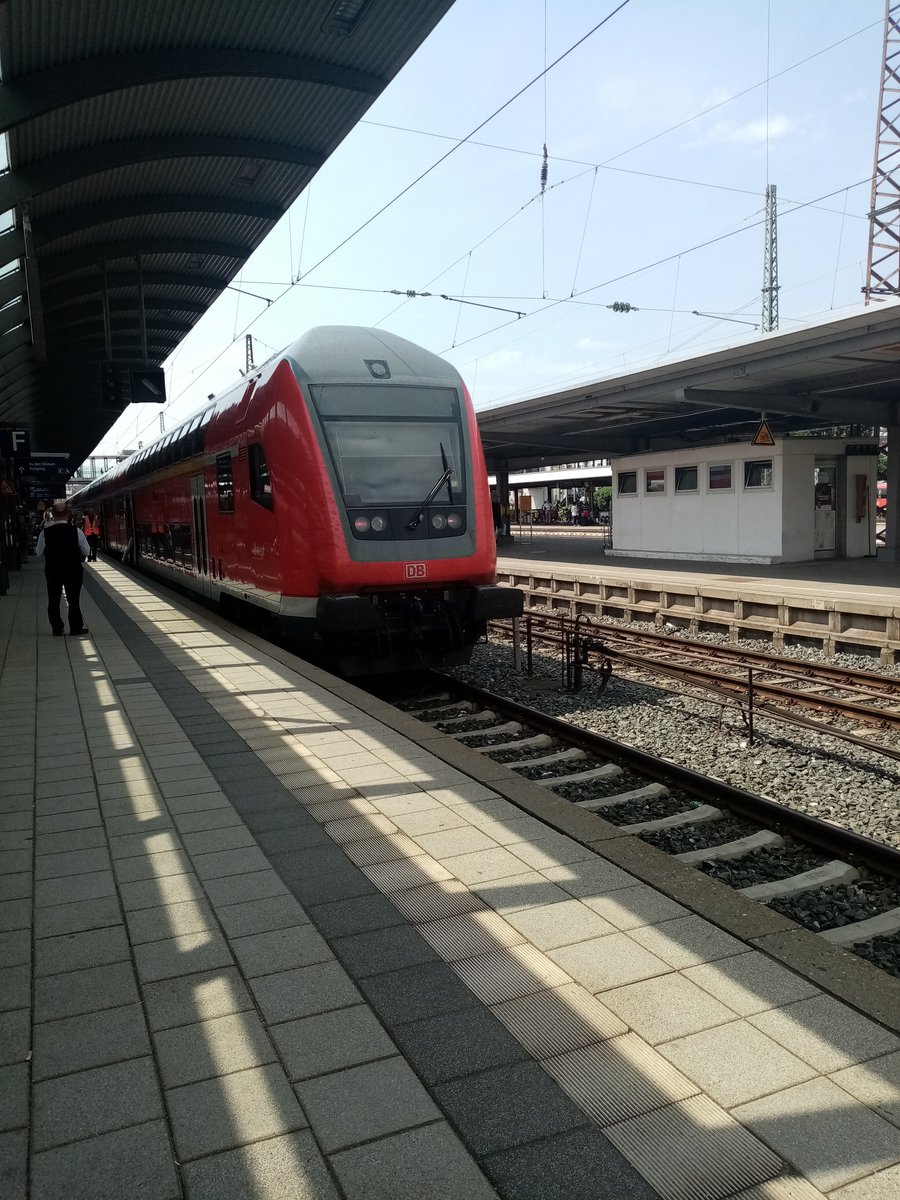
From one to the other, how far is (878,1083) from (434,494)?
275 inches

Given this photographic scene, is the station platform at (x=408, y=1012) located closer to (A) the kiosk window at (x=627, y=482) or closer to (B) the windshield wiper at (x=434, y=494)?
(B) the windshield wiper at (x=434, y=494)

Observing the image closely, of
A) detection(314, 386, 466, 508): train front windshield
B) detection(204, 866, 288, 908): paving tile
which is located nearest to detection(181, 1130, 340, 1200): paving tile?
detection(204, 866, 288, 908): paving tile

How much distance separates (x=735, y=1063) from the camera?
2.56 metres

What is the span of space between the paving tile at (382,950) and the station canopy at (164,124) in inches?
308

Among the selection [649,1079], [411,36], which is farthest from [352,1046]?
[411,36]

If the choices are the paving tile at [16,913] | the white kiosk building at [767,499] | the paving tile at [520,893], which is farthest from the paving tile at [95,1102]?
the white kiosk building at [767,499]

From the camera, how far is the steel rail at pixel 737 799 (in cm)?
511

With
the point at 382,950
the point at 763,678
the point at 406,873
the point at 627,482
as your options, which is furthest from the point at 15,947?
the point at 627,482

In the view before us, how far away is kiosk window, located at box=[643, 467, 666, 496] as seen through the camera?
70.3 ft

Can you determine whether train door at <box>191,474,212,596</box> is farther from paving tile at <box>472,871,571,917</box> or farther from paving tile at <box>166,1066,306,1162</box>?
paving tile at <box>166,1066,306,1162</box>

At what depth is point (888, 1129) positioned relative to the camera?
7.48 ft

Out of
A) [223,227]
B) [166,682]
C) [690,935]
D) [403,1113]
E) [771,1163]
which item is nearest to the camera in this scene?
[771,1163]

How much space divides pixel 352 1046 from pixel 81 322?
20.8 metres

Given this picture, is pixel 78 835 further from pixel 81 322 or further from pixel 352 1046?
pixel 81 322
